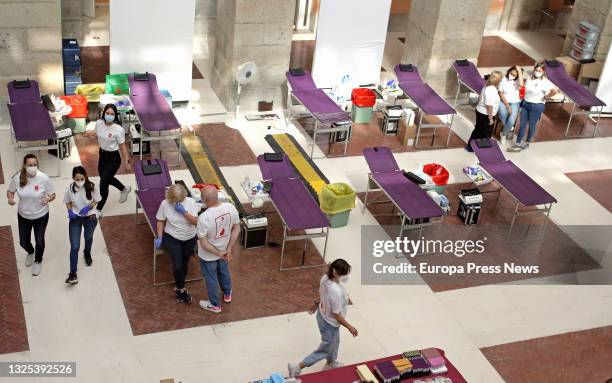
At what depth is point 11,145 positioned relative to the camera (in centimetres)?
1266

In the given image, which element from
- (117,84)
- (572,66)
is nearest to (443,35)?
(572,66)

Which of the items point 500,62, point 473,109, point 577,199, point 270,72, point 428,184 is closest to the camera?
point 428,184

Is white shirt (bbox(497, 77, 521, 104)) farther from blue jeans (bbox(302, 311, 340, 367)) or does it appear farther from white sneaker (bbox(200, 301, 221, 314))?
blue jeans (bbox(302, 311, 340, 367))

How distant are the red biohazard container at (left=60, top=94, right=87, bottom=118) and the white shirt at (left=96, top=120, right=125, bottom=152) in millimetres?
2438

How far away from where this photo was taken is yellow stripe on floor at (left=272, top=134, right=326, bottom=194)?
40.4 feet

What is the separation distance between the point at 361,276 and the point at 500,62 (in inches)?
365

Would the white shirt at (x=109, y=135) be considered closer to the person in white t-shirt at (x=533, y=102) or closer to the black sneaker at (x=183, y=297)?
the black sneaker at (x=183, y=297)

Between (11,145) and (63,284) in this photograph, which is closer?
(63,284)

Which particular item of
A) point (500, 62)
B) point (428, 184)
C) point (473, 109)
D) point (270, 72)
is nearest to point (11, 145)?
point (270, 72)

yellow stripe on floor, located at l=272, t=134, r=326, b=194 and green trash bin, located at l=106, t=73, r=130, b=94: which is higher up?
green trash bin, located at l=106, t=73, r=130, b=94

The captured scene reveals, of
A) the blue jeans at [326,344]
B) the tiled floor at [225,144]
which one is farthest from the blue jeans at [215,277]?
the tiled floor at [225,144]

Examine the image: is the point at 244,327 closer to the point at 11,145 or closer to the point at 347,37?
the point at 11,145

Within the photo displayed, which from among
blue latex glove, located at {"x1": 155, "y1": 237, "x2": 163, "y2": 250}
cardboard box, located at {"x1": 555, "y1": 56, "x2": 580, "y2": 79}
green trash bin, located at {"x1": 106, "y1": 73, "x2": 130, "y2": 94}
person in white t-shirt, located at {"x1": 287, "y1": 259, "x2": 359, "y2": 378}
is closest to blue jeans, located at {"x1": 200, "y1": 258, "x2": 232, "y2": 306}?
blue latex glove, located at {"x1": 155, "y1": 237, "x2": 163, "y2": 250}

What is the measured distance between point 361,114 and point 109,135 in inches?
213
